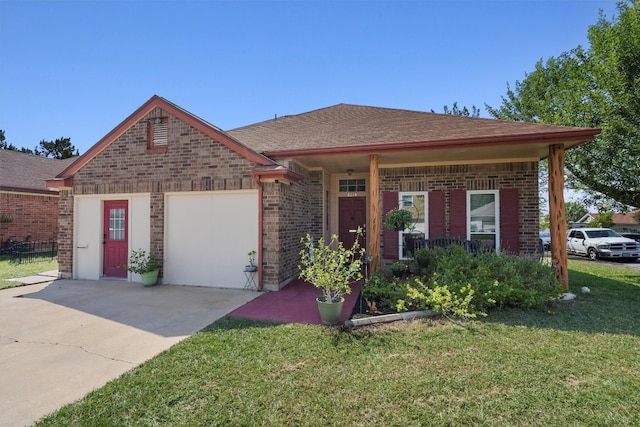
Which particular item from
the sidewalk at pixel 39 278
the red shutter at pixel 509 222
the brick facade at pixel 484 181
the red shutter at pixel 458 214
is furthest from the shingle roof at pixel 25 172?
the red shutter at pixel 509 222

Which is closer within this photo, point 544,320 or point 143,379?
point 143,379

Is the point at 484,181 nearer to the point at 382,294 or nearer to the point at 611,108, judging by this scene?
the point at 382,294

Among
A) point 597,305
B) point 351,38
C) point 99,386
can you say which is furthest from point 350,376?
point 351,38

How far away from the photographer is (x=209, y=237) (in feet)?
24.1

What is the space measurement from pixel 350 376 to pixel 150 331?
3.10m

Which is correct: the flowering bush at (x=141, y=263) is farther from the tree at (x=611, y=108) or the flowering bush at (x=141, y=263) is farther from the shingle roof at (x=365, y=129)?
Result: the tree at (x=611, y=108)

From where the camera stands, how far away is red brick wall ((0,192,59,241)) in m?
12.9

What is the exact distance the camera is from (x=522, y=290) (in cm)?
508

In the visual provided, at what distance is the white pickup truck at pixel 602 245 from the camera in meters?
13.8

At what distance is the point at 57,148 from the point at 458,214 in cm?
4808

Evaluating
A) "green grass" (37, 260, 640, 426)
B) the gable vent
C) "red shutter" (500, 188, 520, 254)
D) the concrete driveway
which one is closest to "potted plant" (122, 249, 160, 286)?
the concrete driveway

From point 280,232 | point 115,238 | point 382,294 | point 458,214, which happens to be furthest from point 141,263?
point 458,214

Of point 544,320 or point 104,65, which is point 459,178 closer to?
point 544,320

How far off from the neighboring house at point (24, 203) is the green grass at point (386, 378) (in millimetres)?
14290
